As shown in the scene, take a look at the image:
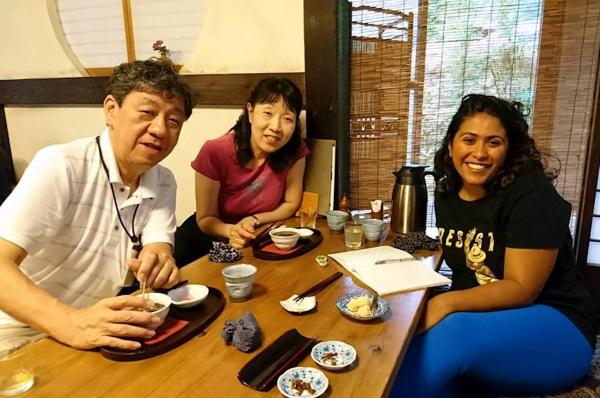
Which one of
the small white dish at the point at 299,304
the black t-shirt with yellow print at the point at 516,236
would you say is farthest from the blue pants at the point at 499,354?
the small white dish at the point at 299,304

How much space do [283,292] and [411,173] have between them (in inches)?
35.8

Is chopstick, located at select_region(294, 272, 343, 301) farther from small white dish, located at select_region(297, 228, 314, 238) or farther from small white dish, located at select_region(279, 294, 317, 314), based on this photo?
small white dish, located at select_region(297, 228, 314, 238)

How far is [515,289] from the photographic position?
1340mm

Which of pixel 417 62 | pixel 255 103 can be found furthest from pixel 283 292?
pixel 417 62

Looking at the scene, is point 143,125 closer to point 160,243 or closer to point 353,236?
point 160,243

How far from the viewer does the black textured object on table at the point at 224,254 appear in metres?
1.47

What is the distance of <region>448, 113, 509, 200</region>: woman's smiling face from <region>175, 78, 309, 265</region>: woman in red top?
813 millimetres

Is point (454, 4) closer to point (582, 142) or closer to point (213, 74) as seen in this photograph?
point (582, 142)

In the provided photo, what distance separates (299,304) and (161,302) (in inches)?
14.2

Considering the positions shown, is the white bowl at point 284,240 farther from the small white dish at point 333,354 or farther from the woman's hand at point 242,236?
the small white dish at point 333,354

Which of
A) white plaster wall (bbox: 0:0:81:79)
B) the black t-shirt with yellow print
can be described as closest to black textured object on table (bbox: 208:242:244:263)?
the black t-shirt with yellow print

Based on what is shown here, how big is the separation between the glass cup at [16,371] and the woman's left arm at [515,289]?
1048mm

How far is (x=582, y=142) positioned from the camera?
6.49 feet

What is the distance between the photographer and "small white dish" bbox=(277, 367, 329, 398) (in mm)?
796
